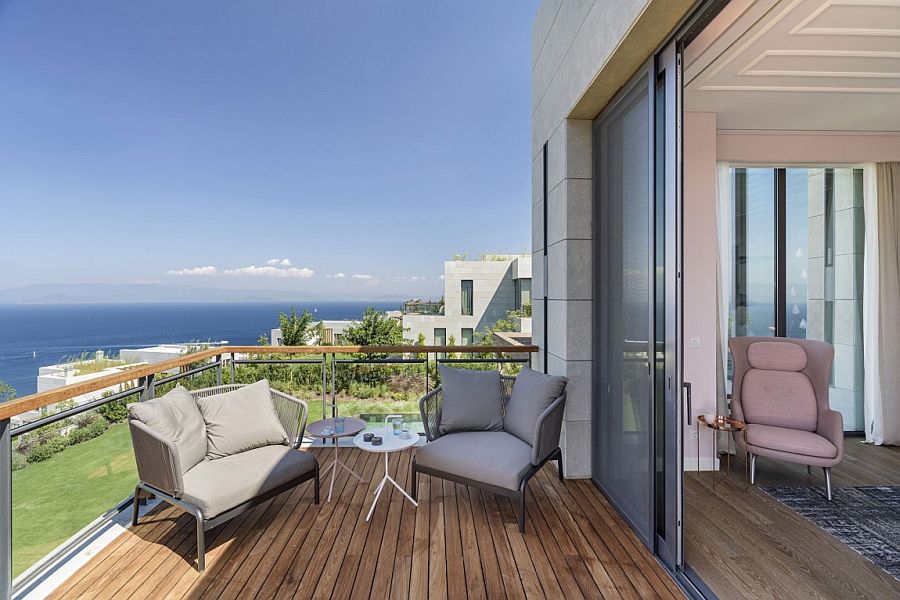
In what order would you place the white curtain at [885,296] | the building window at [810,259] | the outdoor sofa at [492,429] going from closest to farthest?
the outdoor sofa at [492,429] → the white curtain at [885,296] → the building window at [810,259]

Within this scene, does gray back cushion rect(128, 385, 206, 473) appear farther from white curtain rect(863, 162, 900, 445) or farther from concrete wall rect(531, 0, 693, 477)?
white curtain rect(863, 162, 900, 445)

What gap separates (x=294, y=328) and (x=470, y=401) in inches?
516

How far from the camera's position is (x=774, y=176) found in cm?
407

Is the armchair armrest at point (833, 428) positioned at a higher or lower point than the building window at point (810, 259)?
lower

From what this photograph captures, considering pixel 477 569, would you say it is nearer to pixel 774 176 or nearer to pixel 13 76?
pixel 774 176

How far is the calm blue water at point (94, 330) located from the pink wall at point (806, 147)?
143ft

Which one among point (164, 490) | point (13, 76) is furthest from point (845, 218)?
point (13, 76)

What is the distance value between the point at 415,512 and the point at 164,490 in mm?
1477

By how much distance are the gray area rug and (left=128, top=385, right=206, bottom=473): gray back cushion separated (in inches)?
149

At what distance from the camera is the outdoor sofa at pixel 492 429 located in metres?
2.63

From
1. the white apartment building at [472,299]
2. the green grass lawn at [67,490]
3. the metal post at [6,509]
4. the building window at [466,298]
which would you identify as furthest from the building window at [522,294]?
the metal post at [6,509]

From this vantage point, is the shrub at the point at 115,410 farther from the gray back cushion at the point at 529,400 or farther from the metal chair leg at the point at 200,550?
the gray back cushion at the point at 529,400

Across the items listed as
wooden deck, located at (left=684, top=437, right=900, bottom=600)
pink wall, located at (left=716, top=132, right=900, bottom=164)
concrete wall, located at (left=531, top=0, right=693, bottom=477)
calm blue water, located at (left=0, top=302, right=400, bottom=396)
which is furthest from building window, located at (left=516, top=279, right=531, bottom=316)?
calm blue water, located at (left=0, top=302, right=400, bottom=396)

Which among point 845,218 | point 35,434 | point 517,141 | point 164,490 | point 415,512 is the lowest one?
point 415,512
